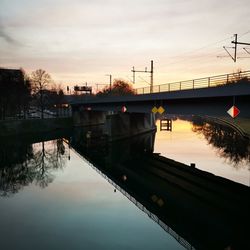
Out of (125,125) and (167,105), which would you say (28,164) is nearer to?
(167,105)

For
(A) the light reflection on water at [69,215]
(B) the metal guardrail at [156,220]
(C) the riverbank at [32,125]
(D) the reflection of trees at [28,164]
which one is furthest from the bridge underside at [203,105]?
(C) the riverbank at [32,125]

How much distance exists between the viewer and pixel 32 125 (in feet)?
277

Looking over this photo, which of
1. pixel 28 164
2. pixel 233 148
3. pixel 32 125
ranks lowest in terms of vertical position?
pixel 28 164

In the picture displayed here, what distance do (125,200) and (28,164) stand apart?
71.3 ft

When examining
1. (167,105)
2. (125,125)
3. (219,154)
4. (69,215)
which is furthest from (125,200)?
(125,125)

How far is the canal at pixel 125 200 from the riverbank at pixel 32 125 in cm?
2337

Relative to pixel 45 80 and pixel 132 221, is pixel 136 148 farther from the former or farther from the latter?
pixel 45 80

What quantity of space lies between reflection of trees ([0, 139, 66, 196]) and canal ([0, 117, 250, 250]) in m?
0.12

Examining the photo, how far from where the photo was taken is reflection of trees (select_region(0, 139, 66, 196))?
1367 inches

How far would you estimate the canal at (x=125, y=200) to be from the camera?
20109mm

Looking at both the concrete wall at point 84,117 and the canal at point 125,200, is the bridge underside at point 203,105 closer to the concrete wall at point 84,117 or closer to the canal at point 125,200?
the canal at point 125,200

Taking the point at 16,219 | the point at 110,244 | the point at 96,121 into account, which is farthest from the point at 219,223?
the point at 96,121

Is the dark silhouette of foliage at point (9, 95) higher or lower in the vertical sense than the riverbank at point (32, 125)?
higher

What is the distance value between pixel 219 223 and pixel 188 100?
65.2 ft
